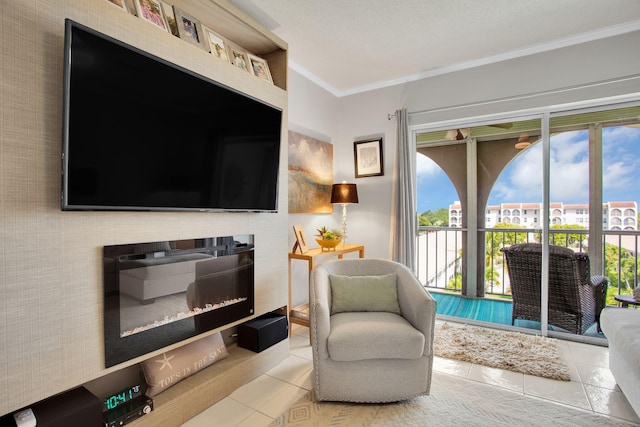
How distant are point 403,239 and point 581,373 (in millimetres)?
1756

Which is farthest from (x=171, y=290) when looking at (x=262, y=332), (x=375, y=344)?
(x=375, y=344)

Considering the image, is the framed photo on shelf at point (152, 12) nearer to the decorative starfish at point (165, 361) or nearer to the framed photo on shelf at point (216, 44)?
the framed photo on shelf at point (216, 44)

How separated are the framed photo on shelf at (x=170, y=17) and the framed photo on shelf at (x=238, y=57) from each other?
42cm

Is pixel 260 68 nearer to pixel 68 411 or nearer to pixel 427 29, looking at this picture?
pixel 427 29

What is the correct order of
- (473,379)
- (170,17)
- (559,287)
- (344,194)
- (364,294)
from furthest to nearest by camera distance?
(344,194) < (559,287) < (364,294) < (473,379) < (170,17)

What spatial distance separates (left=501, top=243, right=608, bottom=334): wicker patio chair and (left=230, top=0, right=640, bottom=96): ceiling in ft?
6.14

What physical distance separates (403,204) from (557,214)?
140 cm

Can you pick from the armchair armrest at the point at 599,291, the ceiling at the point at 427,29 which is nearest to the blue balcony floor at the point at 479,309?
the armchair armrest at the point at 599,291

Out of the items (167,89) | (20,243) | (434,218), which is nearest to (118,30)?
(167,89)

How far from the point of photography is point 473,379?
2268 millimetres

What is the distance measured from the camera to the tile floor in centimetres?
189

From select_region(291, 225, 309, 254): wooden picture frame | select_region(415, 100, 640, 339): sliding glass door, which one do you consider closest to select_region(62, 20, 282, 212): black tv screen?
select_region(291, 225, 309, 254): wooden picture frame

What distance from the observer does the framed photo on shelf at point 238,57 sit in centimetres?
227

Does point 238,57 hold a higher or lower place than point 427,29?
lower
